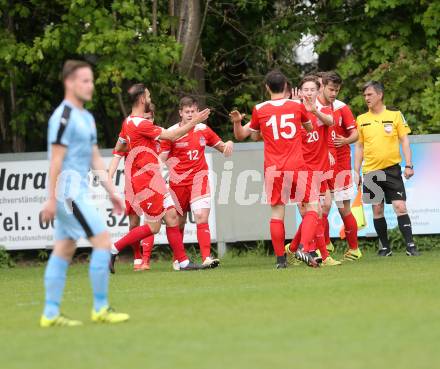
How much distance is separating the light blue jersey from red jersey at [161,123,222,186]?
577 cm

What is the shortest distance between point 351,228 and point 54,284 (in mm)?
6924

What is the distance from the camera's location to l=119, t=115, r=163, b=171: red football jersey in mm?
13586

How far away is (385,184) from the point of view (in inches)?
594

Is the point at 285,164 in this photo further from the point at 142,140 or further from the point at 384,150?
the point at 384,150

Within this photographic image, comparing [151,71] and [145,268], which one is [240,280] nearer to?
[145,268]

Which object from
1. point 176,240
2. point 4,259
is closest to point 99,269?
point 176,240

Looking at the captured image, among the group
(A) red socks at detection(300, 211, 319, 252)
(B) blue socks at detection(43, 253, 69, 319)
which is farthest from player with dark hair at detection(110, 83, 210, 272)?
(B) blue socks at detection(43, 253, 69, 319)

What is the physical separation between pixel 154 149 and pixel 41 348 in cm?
676

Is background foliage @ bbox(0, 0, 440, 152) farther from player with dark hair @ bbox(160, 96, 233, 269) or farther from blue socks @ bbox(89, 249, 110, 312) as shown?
blue socks @ bbox(89, 249, 110, 312)

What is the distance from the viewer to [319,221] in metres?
13.5

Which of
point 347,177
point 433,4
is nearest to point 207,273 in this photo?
point 347,177

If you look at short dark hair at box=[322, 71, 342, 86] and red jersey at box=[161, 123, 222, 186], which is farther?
red jersey at box=[161, 123, 222, 186]

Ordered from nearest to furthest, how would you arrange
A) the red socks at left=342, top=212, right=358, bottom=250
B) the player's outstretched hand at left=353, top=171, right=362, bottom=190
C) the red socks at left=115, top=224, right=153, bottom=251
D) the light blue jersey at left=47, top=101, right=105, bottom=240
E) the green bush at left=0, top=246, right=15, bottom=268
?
the light blue jersey at left=47, top=101, right=105, bottom=240 → the red socks at left=115, top=224, right=153, bottom=251 → the red socks at left=342, top=212, right=358, bottom=250 → the player's outstretched hand at left=353, top=171, right=362, bottom=190 → the green bush at left=0, top=246, right=15, bottom=268

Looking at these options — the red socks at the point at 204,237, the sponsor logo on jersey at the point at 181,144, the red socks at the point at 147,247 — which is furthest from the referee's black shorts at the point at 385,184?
the red socks at the point at 147,247
